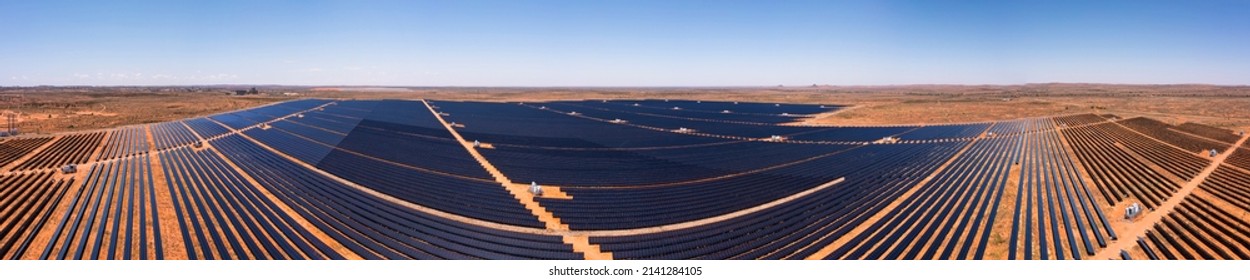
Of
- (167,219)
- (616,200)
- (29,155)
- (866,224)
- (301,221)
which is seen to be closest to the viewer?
(167,219)

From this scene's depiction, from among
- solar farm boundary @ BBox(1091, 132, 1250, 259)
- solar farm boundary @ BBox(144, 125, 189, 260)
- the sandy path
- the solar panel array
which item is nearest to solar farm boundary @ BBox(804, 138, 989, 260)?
the solar panel array

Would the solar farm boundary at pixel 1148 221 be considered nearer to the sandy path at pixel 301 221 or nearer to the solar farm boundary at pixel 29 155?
the sandy path at pixel 301 221

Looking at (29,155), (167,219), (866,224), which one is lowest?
(866,224)

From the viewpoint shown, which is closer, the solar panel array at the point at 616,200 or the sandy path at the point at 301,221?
the sandy path at the point at 301,221

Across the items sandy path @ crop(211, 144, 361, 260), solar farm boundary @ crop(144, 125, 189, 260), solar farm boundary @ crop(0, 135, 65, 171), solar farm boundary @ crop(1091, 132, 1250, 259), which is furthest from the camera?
solar farm boundary @ crop(0, 135, 65, 171)

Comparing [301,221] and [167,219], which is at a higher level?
[167,219]

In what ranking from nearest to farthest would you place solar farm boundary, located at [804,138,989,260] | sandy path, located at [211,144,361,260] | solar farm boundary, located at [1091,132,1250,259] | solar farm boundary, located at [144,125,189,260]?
1. solar farm boundary, located at [144,125,189,260]
2. sandy path, located at [211,144,361,260]
3. solar farm boundary, located at [804,138,989,260]
4. solar farm boundary, located at [1091,132,1250,259]

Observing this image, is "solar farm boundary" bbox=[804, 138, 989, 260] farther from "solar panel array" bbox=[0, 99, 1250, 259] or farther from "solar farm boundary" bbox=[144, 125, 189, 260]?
"solar farm boundary" bbox=[144, 125, 189, 260]

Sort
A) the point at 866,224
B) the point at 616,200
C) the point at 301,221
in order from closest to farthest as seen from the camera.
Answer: the point at 301,221, the point at 866,224, the point at 616,200

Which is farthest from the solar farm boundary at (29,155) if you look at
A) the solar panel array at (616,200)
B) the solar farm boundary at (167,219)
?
the solar farm boundary at (167,219)

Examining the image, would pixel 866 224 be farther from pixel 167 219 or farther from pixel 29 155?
pixel 29 155

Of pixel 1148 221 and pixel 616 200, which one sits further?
pixel 616 200

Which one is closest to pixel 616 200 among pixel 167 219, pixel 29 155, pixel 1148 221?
pixel 167 219

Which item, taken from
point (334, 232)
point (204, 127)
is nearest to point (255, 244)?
point (334, 232)
